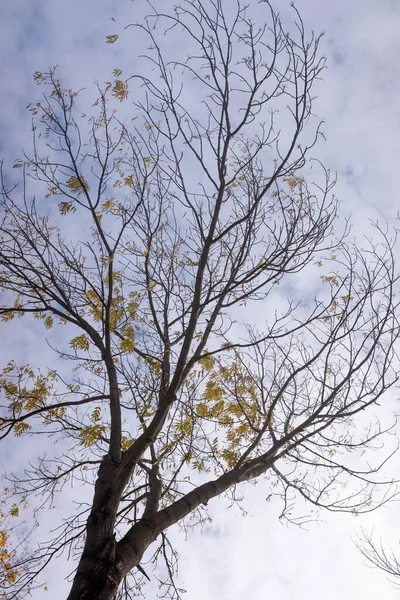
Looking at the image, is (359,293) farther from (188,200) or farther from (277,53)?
(277,53)

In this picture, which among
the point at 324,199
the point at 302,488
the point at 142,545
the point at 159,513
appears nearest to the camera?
the point at 142,545

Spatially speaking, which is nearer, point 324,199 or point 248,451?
point 248,451

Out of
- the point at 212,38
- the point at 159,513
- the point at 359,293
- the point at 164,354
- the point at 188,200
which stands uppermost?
the point at 212,38

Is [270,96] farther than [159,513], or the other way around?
[270,96]

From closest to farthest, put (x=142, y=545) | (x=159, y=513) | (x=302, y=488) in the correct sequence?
(x=142, y=545), (x=159, y=513), (x=302, y=488)

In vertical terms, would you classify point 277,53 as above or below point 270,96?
above

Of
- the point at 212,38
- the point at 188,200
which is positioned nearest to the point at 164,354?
the point at 188,200

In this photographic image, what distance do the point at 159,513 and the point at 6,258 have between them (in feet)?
9.98

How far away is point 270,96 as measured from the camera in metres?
4.21

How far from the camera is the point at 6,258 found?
459cm

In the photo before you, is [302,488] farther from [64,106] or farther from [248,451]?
[64,106]

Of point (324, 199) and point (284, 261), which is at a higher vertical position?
point (324, 199)

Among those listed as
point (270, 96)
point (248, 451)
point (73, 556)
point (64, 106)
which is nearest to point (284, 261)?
point (270, 96)

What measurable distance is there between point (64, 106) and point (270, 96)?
258cm
